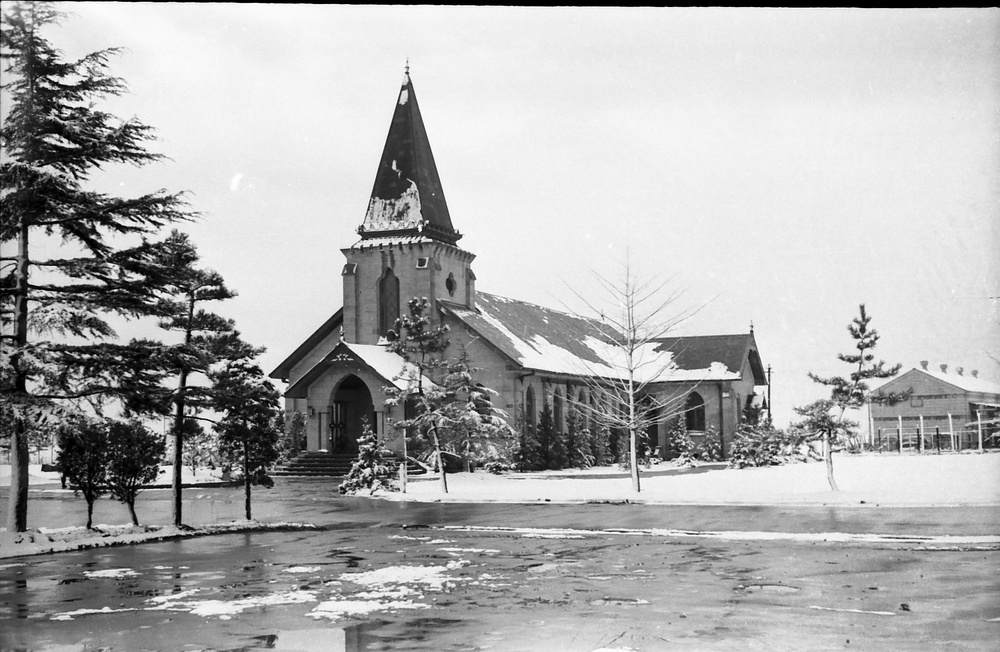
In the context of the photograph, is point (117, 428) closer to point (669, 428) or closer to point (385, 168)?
point (385, 168)

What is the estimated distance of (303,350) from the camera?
3900 centimetres

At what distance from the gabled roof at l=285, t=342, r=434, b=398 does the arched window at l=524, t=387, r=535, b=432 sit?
407 centimetres

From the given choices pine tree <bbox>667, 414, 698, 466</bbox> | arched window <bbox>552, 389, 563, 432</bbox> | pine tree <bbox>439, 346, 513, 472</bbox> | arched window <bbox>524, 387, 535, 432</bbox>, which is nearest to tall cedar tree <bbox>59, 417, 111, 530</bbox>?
pine tree <bbox>439, 346, 513, 472</bbox>

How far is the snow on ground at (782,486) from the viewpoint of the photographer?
68.0 ft

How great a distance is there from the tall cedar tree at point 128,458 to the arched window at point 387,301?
20.8m

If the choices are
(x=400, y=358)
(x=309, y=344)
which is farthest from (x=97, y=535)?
(x=309, y=344)

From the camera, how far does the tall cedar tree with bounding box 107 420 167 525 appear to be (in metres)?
16.8

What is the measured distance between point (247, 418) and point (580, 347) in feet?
84.1

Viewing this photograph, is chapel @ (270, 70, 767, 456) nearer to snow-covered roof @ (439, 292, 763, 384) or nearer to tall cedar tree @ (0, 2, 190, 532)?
snow-covered roof @ (439, 292, 763, 384)

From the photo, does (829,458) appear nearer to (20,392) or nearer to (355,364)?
(355,364)

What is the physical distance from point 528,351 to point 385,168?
9330 millimetres

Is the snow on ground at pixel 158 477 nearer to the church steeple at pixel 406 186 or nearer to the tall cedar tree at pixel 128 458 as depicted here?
the church steeple at pixel 406 186

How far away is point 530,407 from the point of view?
123ft

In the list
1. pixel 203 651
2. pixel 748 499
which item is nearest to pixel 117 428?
pixel 203 651
